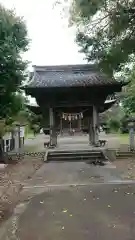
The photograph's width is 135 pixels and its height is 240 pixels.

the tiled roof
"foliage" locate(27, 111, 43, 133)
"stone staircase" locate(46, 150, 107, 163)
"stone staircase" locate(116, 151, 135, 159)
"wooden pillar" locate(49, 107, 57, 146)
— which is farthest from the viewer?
"foliage" locate(27, 111, 43, 133)

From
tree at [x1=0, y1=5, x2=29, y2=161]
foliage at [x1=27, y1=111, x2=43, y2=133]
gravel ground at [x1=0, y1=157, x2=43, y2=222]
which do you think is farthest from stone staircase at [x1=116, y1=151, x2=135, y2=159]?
foliage at [x1=27, y1=111, x2=43, y2=133]

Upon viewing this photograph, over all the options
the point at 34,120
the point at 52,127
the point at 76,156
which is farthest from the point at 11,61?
the point at 34,120

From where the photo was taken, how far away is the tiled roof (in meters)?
14.2

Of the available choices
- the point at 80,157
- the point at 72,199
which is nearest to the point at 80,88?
the point at 80,157

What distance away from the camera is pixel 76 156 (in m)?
13.4

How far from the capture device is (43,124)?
1540 cm

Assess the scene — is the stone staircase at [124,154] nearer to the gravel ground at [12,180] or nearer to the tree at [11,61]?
the gravel ground at [12,180]

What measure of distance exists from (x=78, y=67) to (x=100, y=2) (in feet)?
35.7

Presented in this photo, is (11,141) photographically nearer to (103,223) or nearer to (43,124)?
(43,124)

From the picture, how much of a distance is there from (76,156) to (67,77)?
17.0ft

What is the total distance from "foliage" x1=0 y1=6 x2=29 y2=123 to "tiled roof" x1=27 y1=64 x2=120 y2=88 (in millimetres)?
953

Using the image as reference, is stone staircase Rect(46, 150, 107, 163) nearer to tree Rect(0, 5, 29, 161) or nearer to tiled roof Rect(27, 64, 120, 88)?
tree Rect(0, 5, 29, 161)

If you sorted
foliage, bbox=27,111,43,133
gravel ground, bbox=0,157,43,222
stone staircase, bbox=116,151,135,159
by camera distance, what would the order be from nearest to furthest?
gravel ground, bbox=0,157,43,222 < stone staircase, bbox=116,151,135,159 < foliage, bbox=27,111,43,133

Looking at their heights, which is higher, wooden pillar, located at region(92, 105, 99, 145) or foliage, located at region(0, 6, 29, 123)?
foliage, located at region(0, 6, 29, 123)
